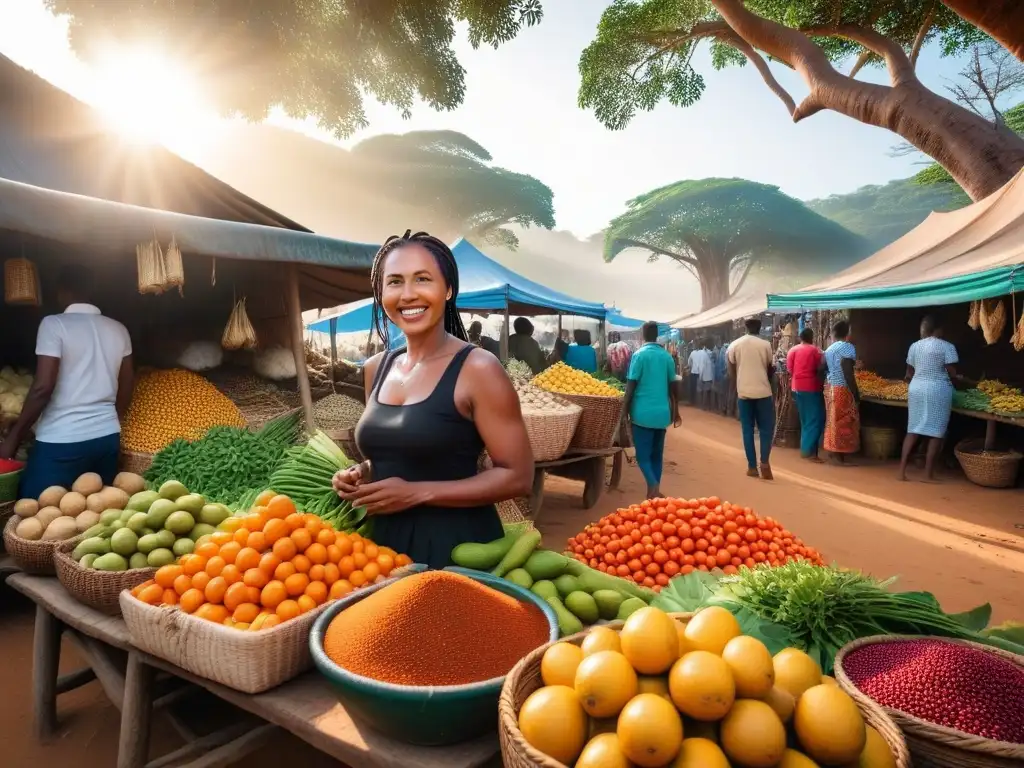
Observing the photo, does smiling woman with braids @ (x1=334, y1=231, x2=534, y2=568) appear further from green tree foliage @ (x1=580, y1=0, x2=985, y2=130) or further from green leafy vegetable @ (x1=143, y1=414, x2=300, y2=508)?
green tree foliage @ (x1=580, y1=0, x2=985, y2=130)

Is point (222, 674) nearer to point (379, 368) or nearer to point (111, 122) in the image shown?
point (379, 368)

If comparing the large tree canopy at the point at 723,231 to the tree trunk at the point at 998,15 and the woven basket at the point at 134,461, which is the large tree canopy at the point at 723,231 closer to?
the tree trunk at the point at 998,15

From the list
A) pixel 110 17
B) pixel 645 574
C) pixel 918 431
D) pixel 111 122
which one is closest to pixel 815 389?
pixel 918 431

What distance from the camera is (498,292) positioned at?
343 inches

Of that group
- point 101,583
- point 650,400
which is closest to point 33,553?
point 101,583

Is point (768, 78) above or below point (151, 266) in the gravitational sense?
above

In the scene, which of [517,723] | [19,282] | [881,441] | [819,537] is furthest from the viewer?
[881,441]

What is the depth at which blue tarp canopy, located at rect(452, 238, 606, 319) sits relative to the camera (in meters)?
8.78

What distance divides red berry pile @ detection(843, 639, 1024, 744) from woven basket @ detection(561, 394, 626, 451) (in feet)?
14.1

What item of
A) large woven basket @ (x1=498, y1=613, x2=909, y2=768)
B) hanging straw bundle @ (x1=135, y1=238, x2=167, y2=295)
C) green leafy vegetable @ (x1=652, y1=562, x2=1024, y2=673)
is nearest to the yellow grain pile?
hanging straw bundle @ (x1=135, y1=238, x2=167, y2=295)

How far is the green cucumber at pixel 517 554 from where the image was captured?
6.10ft

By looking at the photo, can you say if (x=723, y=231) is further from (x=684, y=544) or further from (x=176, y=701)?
(x=176, y=701)

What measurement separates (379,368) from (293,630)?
3.33 feet

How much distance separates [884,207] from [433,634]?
222 feet
